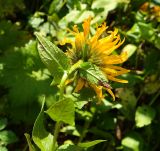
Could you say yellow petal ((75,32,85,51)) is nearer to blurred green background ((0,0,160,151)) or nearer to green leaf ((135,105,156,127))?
blurred green background ((0,0,160,151))

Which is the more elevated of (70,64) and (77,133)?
(70,64)

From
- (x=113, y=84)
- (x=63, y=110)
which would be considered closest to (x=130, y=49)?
(x=113, y=84)

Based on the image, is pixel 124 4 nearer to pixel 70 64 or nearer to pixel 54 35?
pixel 54 35

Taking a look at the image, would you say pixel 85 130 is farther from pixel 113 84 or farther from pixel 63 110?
pixel 63 110

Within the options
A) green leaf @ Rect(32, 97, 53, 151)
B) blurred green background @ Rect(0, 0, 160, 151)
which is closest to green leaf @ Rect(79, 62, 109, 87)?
green leaf @ Rect(32, 97, 53, 151)

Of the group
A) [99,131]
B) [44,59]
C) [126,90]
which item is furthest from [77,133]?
[44,59]
